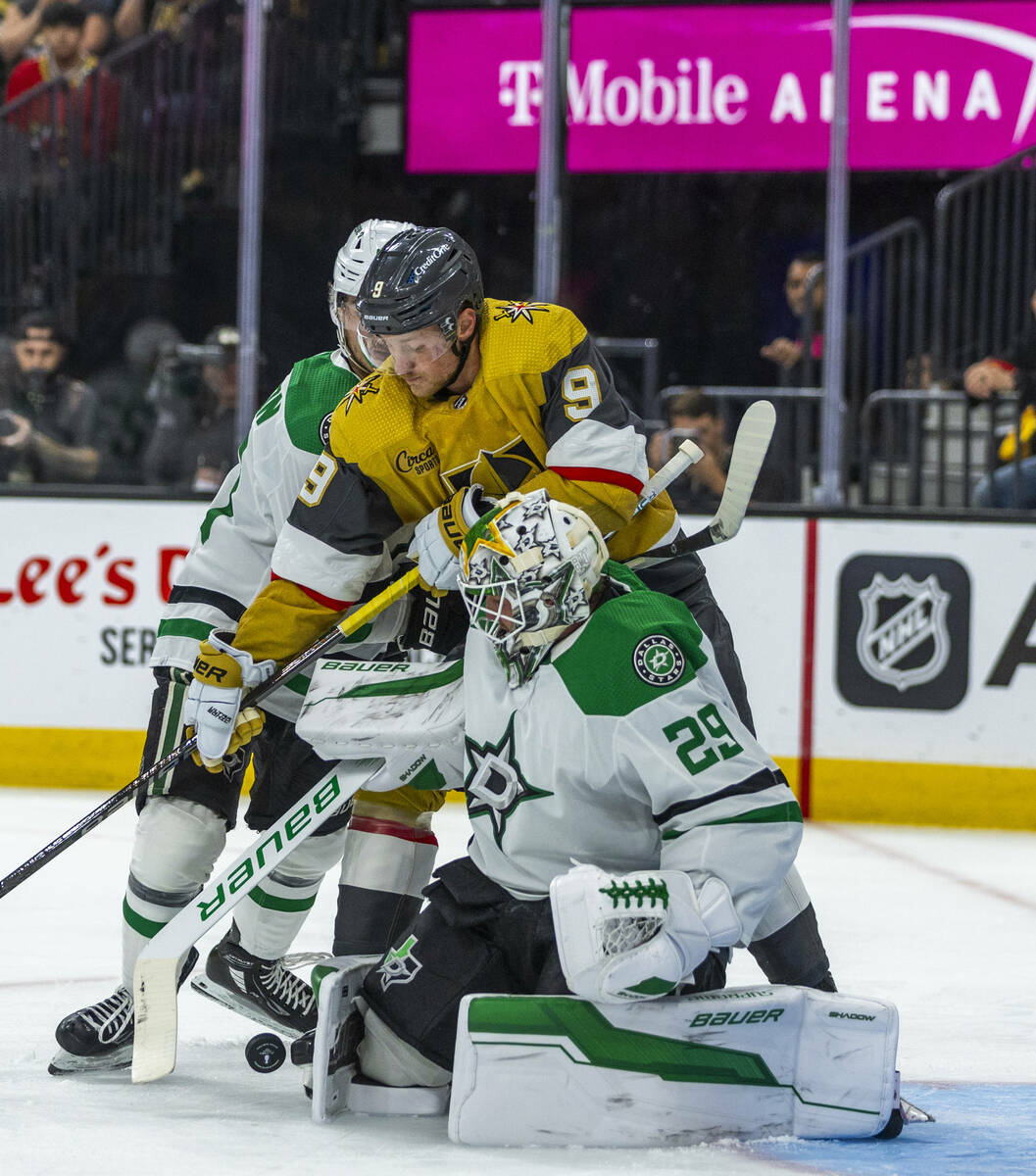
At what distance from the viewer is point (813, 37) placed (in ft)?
19.5

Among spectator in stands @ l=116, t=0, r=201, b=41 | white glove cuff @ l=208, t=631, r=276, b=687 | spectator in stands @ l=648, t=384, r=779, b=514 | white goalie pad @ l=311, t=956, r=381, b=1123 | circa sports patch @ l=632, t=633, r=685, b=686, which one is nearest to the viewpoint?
circa sports patch @ l=632, t=633, r=685, b=686

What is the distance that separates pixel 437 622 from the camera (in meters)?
2.63

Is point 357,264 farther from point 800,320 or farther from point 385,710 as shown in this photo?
point 800,320

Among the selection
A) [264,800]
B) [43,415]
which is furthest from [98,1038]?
[43,415]

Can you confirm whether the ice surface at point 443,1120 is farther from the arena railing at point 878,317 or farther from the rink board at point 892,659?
the arena railing at point 878,317

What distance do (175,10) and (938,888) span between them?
352 centimetres

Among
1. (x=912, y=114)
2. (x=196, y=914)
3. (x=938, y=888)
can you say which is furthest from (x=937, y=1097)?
(x=912, y=114)

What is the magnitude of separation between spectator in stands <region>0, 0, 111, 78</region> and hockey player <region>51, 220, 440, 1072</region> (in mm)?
3675

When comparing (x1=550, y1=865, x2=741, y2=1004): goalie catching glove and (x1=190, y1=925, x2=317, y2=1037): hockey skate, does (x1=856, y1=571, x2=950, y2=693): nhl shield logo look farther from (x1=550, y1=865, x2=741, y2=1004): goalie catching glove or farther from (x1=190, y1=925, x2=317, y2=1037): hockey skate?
(x1=550, y1=865, x2=741, y2=1004): goalie catching glove

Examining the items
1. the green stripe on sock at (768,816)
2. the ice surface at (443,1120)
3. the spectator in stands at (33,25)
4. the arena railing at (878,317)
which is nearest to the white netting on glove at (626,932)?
the green stripe on sock at (768,816)

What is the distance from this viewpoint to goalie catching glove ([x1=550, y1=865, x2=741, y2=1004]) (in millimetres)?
2004

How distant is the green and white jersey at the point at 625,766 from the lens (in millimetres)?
2076

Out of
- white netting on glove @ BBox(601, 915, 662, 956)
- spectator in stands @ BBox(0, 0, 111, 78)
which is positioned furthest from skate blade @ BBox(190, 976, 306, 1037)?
spectator in stands @ BBox(0, 0, 111, 78)

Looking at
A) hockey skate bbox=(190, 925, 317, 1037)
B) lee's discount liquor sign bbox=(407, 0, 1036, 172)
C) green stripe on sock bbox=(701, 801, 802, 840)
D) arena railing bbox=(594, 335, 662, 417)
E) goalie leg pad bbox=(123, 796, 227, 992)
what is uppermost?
lee's discount liquor sign bbox=(407, 0, 1036, 172)
